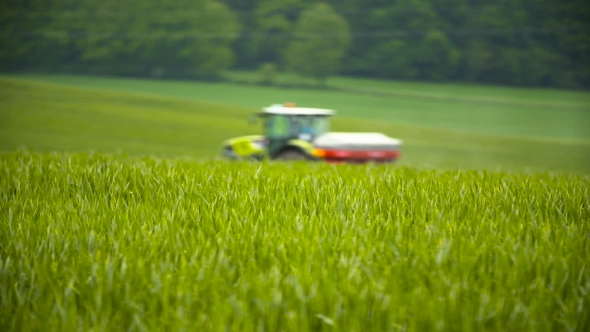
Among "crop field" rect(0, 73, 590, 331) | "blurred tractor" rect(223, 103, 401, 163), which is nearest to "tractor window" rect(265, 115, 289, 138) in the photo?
"blurred tractor" rect(223, 103, 401, 163)

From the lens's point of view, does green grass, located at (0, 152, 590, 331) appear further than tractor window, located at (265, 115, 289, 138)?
No

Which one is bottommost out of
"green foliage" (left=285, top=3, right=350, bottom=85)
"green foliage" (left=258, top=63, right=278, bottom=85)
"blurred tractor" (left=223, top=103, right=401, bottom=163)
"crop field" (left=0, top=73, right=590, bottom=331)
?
"blurred tractor" (left=223, top=103, right=401, bottom=163)

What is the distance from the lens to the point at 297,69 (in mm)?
56500

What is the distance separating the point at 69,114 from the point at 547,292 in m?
48.2

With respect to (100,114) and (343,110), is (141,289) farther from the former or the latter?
(343,110)

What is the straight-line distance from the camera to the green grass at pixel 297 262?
269cm

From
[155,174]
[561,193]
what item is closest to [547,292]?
[561,193]

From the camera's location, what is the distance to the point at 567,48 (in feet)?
166

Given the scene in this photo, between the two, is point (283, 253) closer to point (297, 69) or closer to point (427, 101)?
point (297, 69)

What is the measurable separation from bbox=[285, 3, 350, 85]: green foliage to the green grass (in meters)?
50.7

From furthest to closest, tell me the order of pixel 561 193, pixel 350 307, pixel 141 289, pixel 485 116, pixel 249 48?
pixel 249 48 → pixel 485 116 → pixel 561 193 → pixel 141 289 → pixel 350 307

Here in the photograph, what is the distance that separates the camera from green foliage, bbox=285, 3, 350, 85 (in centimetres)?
5522

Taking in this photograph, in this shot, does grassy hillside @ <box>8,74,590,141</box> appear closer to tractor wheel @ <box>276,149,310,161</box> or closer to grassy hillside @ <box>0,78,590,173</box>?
grassy hillside @ <box>0,78,590,173</box>

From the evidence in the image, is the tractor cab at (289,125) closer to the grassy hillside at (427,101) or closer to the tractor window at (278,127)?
the tractor window at (278,127)
